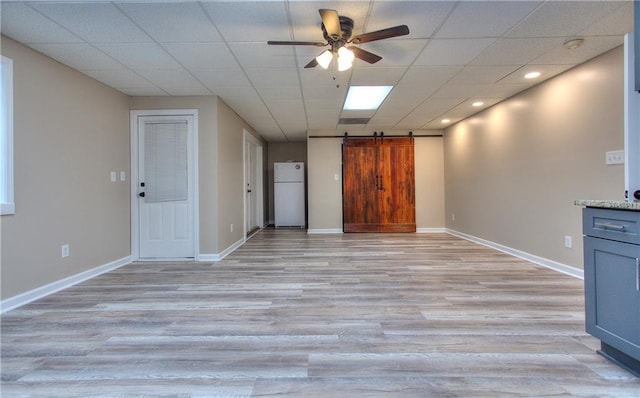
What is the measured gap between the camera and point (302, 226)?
7.50 metres

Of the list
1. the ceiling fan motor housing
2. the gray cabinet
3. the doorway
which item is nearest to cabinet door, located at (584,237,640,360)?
the gray cabinet

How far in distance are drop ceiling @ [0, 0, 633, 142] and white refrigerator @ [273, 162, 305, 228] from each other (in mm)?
3326

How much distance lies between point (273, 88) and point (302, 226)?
4369 millimetres

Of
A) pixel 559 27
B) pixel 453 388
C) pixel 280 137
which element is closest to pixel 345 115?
pixel 280 137

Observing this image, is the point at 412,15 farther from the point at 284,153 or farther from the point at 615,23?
the point at 284,153

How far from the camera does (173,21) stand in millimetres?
2232

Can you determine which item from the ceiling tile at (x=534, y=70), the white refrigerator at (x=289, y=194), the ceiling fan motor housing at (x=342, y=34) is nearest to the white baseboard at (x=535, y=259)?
the ceiling tile at (x=534, y=70)

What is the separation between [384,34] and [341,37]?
13.0 inches

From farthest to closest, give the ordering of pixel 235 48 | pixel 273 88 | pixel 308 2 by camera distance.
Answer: pixel 273 88
pixel 235 48
pixel 308 2

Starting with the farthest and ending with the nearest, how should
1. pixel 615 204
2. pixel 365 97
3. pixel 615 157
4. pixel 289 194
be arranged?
pixel 289 194 < pixel 365 97 < pixel 615 157 < pixel 615 204

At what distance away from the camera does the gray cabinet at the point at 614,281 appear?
1.41m

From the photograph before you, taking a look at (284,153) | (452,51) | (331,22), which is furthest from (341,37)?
(284,153)

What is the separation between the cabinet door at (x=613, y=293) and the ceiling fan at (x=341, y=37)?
183 centimetres

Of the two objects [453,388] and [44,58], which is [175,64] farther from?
[453,388]
